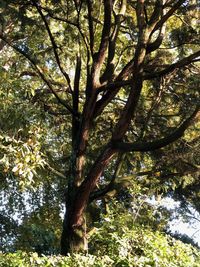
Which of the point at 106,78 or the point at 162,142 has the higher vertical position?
the point at 106,78

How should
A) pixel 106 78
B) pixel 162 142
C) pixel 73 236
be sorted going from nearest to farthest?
pixel 162 142 < pixel 73 236 < pixel 106 78

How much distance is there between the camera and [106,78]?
8742 mm

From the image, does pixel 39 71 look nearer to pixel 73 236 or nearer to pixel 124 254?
pixel 73 236

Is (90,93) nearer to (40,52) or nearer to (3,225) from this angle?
(40,52)

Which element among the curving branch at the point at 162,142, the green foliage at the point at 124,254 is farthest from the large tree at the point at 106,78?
the green foliage at the point at 124,254

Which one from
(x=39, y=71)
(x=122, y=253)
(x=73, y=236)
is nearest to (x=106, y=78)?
(x=39, y=71)

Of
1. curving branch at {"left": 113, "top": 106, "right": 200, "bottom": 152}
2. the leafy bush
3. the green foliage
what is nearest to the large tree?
curving branch at {"left": 113, "top": 106, "right": 200, "bottom": 152}

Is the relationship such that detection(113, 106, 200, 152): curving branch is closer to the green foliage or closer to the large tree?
the large tree

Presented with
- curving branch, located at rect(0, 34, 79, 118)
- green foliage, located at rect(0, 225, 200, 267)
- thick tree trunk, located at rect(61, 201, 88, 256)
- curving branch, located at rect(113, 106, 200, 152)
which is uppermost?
curving branch, located at rect(0, 34, 79, 118)

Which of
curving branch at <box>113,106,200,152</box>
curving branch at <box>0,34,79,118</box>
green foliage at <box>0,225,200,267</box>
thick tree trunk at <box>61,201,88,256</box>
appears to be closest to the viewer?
green foliage at <box>0,225,200,267</box>

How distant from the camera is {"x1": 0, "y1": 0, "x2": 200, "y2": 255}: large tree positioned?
23.6ft

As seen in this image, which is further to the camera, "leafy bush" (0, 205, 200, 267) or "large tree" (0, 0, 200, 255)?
"large tree" (0, 0, 200, 255)

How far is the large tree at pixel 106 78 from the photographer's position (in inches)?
283

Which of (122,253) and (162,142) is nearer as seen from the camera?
(122,253)
